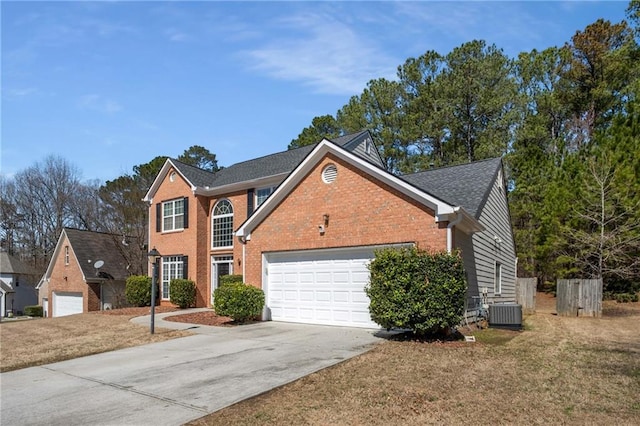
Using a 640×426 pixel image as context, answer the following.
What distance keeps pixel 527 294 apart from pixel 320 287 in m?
11.7

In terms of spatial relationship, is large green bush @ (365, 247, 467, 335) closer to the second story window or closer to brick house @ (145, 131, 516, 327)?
brick house @ (145, 131, 516, 327)

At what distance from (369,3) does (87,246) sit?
84.6 feet

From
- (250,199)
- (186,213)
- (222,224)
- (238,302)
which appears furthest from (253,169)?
(238,302)

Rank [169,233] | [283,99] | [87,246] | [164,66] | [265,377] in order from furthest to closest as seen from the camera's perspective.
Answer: [87,246] < [169,233] < [283,99] < [164,66] < [265,377]

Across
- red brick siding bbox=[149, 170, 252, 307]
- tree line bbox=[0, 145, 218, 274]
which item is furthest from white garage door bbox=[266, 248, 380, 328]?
tree line bbox=[0, 145, 218, 274]

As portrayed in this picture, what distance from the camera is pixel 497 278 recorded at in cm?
1825

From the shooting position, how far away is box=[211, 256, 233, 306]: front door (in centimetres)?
2203

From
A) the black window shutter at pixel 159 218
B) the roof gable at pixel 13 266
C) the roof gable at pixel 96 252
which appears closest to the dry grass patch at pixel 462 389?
the black window shutter at pixel 159 218

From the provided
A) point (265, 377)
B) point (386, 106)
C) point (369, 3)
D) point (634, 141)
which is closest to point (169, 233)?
point (369, 3)

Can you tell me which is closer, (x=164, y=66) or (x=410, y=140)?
(x=164, y=66)

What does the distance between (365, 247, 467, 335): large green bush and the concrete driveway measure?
942 millimetres

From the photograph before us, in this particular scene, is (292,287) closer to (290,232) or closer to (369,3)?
(290,232)

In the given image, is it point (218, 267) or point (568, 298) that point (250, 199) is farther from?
point (568, 298)

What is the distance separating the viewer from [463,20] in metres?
12.2
